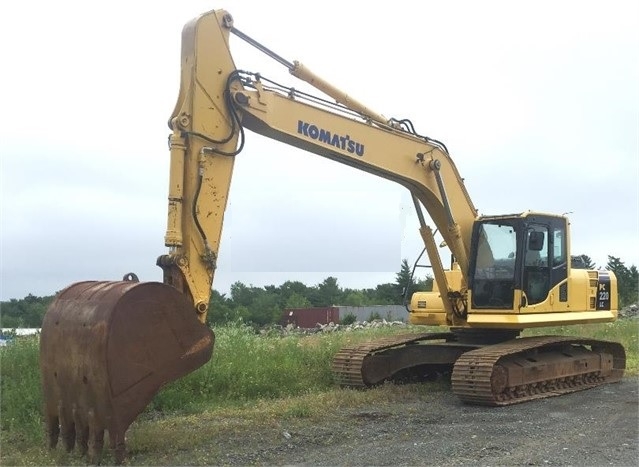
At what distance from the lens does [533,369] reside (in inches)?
391

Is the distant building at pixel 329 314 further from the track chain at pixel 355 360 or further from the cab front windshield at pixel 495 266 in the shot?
the cab front windshield at pixel 495 266

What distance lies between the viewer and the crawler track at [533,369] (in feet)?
30.0

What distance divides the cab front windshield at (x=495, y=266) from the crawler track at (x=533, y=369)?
702mm

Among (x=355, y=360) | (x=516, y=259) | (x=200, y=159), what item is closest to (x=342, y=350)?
(x=355, y=360)

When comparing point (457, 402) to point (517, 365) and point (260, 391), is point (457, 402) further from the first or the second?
point (260, 391)

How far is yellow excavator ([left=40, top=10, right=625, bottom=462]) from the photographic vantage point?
5883 millimetres

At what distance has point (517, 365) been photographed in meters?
9.68

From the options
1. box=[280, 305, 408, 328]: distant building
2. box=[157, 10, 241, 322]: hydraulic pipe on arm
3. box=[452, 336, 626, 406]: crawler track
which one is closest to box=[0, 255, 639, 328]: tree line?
box=[280, 305, 408, 328]: distant building

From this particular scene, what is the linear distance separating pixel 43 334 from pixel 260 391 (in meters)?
4.12

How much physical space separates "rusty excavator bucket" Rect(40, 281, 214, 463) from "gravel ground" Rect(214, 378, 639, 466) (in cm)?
95

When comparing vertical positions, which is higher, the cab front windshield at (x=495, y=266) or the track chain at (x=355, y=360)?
the cab front windshield at (x=495, y=266)

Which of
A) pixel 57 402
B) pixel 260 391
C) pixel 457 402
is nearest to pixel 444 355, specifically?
pixel 457 402

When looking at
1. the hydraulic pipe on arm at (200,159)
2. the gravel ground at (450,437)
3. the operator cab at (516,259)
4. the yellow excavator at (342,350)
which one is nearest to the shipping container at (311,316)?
the yellow excavator at (342,350)

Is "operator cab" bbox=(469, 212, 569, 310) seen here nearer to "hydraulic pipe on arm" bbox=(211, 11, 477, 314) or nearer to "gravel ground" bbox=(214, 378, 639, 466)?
"hydraulic pipe on arm" bbox=(211, 11, 477, 314)
